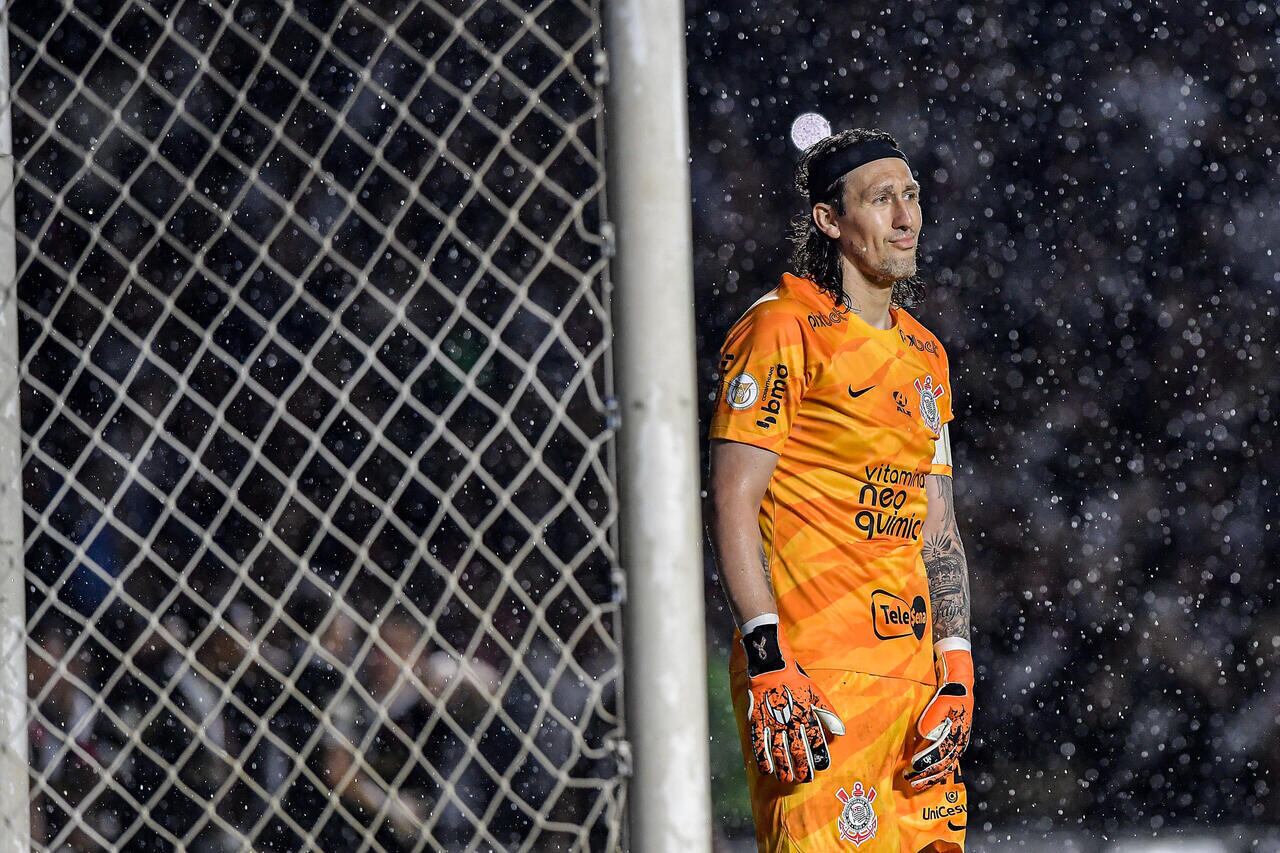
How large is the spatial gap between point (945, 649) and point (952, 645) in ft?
0.04

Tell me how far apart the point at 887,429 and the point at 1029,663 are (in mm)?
3742

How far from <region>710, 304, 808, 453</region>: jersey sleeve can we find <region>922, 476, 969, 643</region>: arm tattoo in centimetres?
37

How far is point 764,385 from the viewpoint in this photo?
1842 millimetres

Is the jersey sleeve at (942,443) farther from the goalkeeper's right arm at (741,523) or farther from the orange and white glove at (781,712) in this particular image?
the orange and white glove at (781,712)

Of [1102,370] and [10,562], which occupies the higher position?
[1102,370]

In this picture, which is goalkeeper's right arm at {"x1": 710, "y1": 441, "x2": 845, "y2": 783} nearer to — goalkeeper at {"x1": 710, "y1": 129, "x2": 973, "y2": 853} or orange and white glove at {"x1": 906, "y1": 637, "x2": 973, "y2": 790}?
goalkeeper at {"x1": 710, "y1": 129, "x2": 973, "y2": 853}

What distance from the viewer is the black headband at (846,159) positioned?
200cm

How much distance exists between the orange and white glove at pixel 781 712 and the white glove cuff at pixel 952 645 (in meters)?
0.32

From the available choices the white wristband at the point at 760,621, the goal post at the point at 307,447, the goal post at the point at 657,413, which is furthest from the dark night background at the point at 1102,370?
the goal post at the point at 657,413

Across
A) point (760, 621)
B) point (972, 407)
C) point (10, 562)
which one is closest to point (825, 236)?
point (760, 621)

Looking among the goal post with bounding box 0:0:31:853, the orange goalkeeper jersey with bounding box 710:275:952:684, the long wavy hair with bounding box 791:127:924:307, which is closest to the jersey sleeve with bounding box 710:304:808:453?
the orange goalkeeper jersey with bounding box 710:275:952:684

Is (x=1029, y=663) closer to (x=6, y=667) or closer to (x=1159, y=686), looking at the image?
(x=1159, y=686)

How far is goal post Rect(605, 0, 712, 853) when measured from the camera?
1084mm

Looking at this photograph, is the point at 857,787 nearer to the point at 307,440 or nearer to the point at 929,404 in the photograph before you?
the point at 929,404
